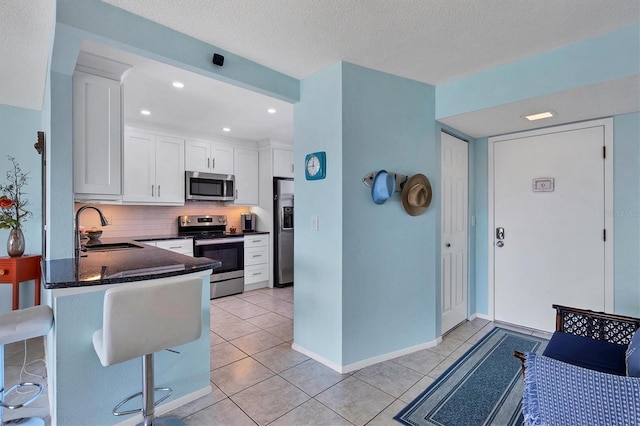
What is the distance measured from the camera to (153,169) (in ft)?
13.7

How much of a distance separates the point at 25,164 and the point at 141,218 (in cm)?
136

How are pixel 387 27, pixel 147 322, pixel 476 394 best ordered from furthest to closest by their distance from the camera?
pixel 476 394
pixel 387 27
pixel 147 322

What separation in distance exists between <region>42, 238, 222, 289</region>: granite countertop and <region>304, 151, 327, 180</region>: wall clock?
1.03 m

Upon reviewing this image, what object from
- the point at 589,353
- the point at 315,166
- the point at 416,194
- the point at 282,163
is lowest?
the point at 589,353

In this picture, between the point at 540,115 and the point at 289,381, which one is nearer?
the point at 289,381

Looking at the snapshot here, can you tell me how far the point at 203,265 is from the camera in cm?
202

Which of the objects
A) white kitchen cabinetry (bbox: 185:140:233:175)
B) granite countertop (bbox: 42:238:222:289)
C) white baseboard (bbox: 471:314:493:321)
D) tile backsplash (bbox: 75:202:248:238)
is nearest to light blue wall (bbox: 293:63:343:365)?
granite countertop (bbox: 42:238:222:289)

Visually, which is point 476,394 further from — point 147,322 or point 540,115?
point 540,115

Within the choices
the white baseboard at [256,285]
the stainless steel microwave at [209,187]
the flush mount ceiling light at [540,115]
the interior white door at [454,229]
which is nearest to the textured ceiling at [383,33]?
the flush mount ceiling light at [540,115]

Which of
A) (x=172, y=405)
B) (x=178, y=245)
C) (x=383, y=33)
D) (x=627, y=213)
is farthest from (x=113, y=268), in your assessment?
(x=627, y=213)

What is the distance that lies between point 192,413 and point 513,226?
11.0 feet

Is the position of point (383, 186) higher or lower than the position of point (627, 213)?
higher

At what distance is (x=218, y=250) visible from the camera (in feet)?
14.8

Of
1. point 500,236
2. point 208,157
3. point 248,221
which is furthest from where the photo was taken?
point 248,221
